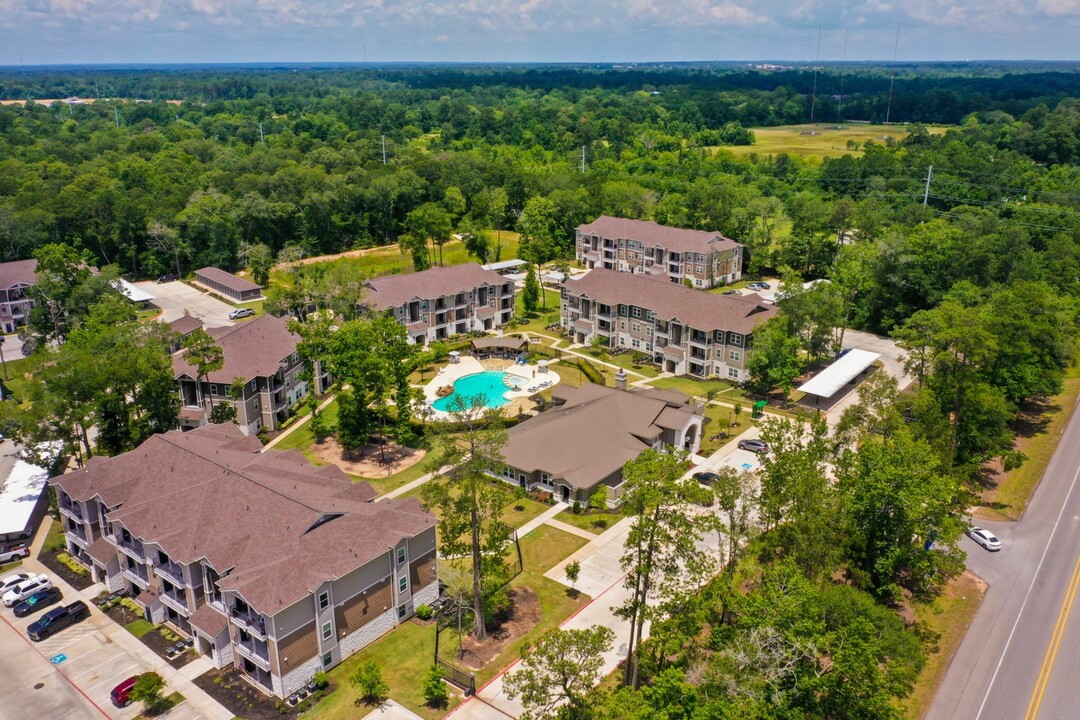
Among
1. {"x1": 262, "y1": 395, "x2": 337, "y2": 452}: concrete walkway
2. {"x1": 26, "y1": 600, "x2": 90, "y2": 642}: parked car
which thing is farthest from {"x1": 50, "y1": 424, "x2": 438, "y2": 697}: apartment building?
{"x1": 262, "y1": 395, "x2": 337, "y2": 452}: concrete walkway

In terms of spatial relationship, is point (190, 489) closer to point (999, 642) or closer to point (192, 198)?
point (999, 642)

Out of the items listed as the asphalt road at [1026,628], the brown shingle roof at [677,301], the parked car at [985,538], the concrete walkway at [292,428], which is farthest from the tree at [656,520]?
the brown shingle roof at [677,301]

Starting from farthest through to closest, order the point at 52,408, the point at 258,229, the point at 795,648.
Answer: the point at 258,229 → the point at 52,408 → the point at 795,648

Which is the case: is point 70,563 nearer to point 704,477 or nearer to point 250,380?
point 250,380

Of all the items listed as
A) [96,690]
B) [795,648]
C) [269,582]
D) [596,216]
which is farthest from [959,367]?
[596,216]

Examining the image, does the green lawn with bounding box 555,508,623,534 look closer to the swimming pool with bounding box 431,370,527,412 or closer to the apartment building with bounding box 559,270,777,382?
the swimming pool with bounding box 431,370,527,412
